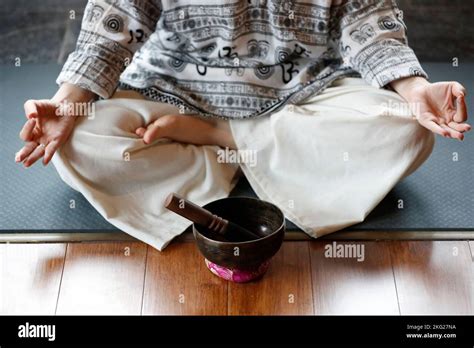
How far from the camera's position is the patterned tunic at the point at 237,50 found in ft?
5.80

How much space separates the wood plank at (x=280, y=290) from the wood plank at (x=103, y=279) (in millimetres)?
201

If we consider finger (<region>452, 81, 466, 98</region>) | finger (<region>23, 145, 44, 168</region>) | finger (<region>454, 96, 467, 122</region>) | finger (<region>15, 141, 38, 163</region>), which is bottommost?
finger (<region>23, 145, 44, 168</region>)

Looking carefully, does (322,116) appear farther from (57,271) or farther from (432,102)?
(57,271)

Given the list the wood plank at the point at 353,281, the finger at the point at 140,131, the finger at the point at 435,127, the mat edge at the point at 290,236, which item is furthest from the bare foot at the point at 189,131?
the finger at the point at 435,127

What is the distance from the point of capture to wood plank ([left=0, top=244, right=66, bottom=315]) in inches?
62.5

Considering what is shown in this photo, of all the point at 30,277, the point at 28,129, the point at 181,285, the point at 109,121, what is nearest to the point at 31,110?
the point at 28,129

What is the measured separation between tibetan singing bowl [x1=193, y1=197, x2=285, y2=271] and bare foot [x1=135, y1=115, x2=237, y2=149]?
0.23m

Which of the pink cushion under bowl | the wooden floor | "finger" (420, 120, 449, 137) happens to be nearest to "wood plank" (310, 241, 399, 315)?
the wooden floor

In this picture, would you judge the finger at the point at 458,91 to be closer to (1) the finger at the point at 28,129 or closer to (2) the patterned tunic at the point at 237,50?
(2) the patterned tunic at the point at 237,50

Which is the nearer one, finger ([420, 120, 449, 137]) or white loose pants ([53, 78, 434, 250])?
finger ([420, 120, 449, 137])

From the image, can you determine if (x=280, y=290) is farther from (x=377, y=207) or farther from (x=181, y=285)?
(x=377, y=207)

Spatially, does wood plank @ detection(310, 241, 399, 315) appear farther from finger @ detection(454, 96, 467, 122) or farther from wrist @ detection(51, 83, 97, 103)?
wrist @ detection(51, 83, 97, 103)

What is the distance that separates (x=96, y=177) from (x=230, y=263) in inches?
15.4
